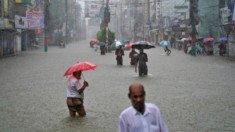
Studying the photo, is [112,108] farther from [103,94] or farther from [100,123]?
[103,94]

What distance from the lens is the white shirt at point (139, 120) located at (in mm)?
2910

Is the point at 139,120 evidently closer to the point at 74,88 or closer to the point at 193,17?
the point at 74,88

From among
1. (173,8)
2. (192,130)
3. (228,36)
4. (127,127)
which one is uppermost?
(173,8)

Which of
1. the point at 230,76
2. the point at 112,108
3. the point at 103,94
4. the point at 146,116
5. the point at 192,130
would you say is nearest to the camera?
the point at 146,116

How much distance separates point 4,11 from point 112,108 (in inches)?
1000

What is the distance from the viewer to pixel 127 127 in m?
2.98

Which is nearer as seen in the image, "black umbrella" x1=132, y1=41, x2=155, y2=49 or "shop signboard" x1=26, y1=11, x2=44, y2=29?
"black umbrella" x1=132, y1=41, x2=155, y2=49

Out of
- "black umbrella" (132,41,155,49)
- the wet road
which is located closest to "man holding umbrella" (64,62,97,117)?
the wet road

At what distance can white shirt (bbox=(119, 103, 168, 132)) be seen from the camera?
2.91 m

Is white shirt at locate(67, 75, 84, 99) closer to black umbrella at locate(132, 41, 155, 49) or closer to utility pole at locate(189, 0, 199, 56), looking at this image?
black umbrella at locate(132, 41, 155, 49)

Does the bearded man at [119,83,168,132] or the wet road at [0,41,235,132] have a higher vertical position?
the bearded man at [119,83,168,132]

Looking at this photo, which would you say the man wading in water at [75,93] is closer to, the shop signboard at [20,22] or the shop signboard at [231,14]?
the shop signboard at [231,14]

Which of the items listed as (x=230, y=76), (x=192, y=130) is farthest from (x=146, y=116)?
(x=230, y=76)

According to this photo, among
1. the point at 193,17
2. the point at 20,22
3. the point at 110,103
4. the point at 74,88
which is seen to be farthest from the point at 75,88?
the point at 20,22
